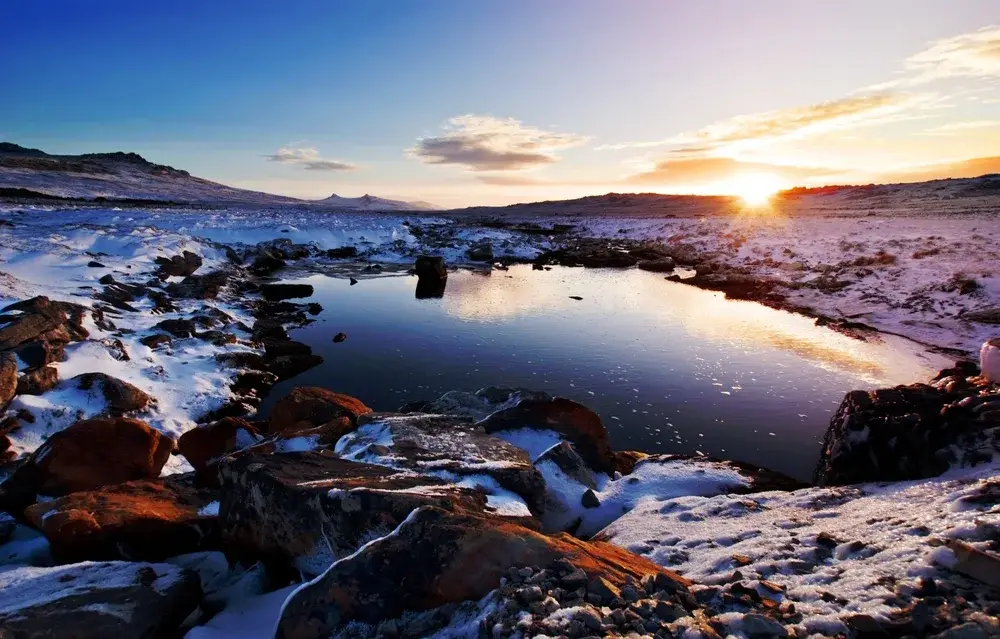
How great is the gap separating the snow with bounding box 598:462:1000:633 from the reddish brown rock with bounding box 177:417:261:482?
6138 mm

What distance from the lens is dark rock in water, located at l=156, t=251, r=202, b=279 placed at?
21.4m

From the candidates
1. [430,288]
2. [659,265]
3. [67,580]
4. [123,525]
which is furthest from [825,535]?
[659,265]

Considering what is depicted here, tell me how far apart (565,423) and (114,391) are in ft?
29.4

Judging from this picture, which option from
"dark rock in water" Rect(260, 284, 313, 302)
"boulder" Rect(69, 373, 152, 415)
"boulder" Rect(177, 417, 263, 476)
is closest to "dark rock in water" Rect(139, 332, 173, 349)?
"boulder" Rect(69, 373, 152, 415)

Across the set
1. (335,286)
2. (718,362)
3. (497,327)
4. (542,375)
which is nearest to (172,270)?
(335,286)

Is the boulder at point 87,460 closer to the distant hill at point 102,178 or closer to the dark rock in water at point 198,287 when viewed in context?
the dark rock in water at point 198,287

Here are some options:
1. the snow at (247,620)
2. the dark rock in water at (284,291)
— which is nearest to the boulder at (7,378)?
the snow at (247,620)

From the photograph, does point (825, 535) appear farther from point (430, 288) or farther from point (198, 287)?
point (430, 288)

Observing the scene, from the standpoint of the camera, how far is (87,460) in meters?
7.14

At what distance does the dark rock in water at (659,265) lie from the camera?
35122 mm

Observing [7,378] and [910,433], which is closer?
[910,433]

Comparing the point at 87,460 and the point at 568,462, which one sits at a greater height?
the point at 87,460

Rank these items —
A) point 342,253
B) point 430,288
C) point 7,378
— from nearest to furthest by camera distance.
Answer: point 7,378 < point 430,288 < point 342,253

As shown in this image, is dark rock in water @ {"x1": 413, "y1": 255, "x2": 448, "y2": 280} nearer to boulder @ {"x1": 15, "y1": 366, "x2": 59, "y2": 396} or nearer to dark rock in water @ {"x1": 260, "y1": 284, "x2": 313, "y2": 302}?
dark rock in water @ {"x1": 260, "y1": 284, "x2": 313, "y2": 302}
